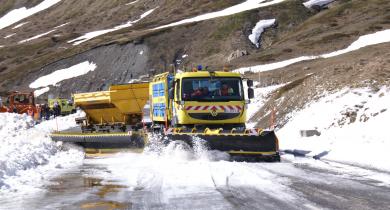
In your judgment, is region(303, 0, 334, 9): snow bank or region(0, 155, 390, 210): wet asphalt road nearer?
region(0, 155, 390, 210): wet asphalt road

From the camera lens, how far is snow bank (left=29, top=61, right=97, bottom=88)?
86062 mm

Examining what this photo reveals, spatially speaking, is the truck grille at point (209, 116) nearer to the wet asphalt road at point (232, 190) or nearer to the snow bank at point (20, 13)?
the wet asphalt road at point (232, 190)

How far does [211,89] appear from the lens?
17812mm

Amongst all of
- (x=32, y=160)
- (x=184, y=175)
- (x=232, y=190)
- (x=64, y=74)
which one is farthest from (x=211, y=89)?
(x=64, y=74)

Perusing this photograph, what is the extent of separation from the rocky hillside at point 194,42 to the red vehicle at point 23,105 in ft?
48.1

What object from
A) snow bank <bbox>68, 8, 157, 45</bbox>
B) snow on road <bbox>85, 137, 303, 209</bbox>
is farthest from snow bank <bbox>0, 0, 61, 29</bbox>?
snow on road <bbox>85, 137, 303, 209</bbox>

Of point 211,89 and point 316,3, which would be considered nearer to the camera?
point 211,89

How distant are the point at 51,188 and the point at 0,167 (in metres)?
2.09

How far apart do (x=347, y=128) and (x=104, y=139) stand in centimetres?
849

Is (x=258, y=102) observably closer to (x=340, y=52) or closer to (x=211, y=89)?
(x=211, y=89)

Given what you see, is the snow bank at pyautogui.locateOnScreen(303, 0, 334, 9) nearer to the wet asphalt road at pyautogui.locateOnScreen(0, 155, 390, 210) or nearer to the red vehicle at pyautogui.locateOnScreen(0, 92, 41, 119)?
the red vehicle at pyautogui.locateOnScreen(0, 92, 41, 119)

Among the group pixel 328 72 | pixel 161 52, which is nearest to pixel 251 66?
pixel 161 52

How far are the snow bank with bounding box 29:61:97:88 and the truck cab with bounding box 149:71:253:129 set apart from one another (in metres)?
69.2

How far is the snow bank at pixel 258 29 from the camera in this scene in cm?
8261
